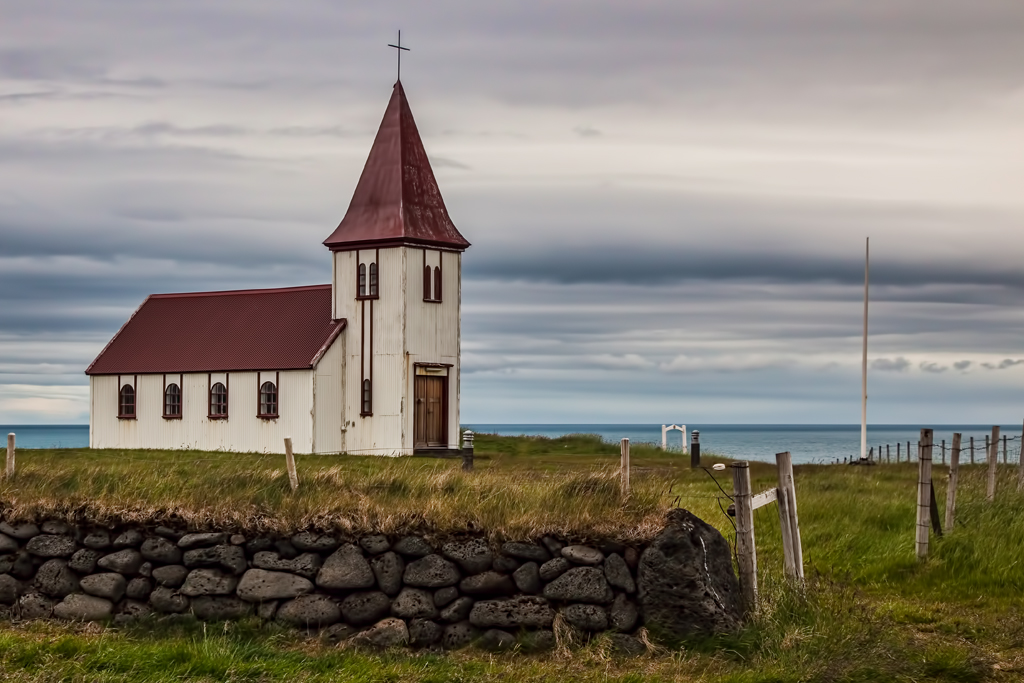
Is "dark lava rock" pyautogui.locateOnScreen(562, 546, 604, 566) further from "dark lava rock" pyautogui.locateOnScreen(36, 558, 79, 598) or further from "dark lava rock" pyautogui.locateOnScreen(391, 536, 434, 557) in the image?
"dark lava rock" pyautogui.locateOnScreen(36, 558, 79, 598)

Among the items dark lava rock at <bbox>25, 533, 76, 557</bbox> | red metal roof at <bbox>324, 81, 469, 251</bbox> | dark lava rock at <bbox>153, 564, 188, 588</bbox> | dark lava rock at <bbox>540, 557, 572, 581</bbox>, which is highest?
red metal roof at <bbox>324, 81, 469, 251</bbox>

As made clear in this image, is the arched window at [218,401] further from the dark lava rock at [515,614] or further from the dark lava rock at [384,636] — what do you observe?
the dark lava rock at [515,614]

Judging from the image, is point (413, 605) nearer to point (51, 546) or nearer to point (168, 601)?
point (168, 601)

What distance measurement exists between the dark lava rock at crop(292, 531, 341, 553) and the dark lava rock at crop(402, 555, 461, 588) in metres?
0.80

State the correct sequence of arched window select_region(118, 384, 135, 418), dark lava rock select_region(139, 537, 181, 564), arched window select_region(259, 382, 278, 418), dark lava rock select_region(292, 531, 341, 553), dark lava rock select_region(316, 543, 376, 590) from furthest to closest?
arched window select_region(118, 384, 135, 418) < arched window select_region(259, 382, 278, 418) < dark lava rock select_region(139, 537, 181, 564) < dark lava rock select_region(292, 531, 341, 553) < dark lava rock select_region(316, 543, 376, 590)

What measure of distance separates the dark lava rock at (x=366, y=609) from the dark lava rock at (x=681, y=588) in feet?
7.94

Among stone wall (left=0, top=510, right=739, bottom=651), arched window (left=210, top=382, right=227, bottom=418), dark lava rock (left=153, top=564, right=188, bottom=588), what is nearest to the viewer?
stone wall (left=0, top=510, right=739, bottom=651)

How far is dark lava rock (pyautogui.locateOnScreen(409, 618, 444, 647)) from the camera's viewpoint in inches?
449

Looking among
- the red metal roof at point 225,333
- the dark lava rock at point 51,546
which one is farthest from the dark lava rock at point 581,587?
the red metal roof at point 225,333

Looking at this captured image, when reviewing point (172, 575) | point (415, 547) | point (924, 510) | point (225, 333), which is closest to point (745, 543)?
point (415, 547)

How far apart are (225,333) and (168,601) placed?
32060 mm

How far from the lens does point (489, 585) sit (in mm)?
11484

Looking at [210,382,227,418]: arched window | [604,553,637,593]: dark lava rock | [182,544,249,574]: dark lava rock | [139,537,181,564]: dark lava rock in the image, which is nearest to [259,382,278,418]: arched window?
[210,382,227,418]: arched window

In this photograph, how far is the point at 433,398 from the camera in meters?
40.2
